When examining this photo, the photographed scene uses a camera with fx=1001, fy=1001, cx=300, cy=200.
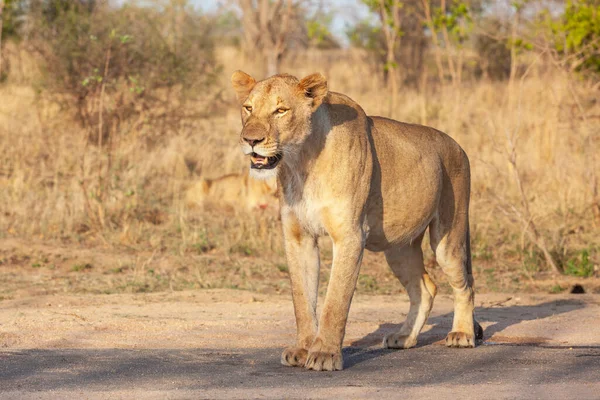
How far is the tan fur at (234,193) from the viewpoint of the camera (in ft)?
35.6

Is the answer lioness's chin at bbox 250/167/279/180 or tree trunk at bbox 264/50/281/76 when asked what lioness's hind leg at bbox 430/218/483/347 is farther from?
tree trunk at bbox 264/50/281/76

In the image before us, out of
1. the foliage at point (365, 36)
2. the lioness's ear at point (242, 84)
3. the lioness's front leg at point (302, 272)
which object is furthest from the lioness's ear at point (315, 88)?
the foliage at point (365, 36)

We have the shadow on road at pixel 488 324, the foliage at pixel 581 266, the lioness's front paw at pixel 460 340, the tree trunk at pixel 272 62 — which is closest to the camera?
the shadow on road at pixel 488 324

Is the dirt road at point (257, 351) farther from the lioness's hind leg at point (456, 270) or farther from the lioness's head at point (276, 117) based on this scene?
the lioness's head at point (276, 117)

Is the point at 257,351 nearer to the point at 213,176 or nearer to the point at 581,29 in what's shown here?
the point at 213,176

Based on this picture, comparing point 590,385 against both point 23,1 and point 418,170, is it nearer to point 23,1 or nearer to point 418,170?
point 418,170

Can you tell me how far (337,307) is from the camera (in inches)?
186

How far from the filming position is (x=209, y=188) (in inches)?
436

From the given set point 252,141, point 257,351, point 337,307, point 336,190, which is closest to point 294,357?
point 337,307

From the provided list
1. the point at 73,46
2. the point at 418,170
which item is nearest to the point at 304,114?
the point at 418,170

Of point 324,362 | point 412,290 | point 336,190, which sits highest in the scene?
point 336,190

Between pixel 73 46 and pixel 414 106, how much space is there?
16.4 feet

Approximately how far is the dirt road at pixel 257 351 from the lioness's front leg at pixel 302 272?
0.78 feet

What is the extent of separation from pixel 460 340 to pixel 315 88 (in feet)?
5.57
